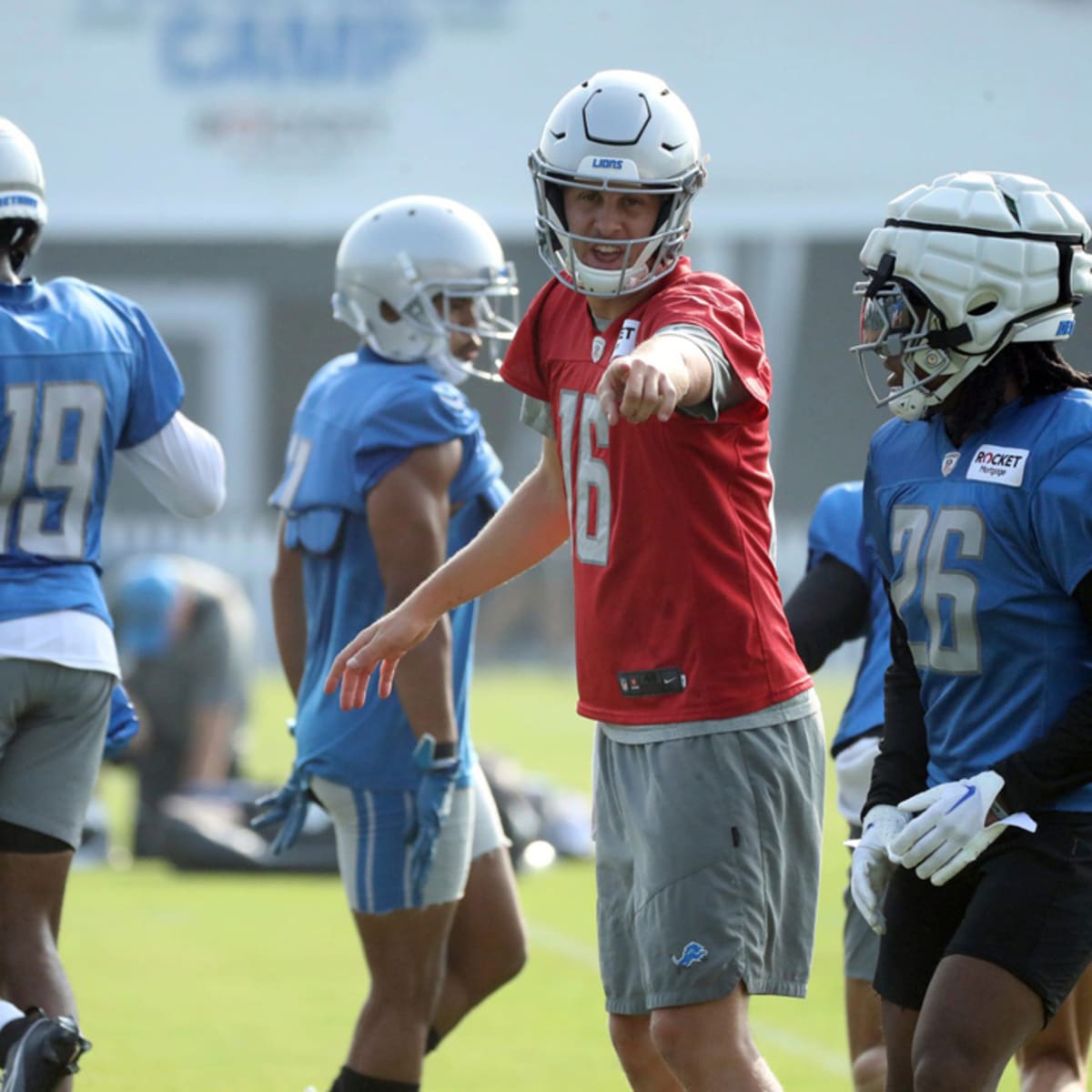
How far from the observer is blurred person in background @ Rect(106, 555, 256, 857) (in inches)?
447

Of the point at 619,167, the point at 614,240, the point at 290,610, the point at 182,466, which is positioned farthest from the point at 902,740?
the point at 290,610

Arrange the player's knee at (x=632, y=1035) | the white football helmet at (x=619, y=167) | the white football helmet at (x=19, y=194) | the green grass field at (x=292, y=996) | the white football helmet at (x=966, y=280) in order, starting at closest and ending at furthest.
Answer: the white football helmet at (x=966, y=280) < the white football helmet at (x=619, y=167) < the player's knee at (x=632, y=1035) < the white football helmet at (x=19, y=194) < the green grass field at (x=292, y=996)

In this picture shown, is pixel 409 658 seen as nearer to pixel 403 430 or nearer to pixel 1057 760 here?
pixel 403 430

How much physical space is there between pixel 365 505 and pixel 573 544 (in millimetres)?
976

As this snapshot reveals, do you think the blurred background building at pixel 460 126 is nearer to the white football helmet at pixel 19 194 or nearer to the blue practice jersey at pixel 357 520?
the blue practice jersey at pixel 357 520

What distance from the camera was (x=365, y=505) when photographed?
477 cm

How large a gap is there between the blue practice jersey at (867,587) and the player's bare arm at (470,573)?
31.9 inches

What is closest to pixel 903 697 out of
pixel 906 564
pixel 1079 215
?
pixel 906 564

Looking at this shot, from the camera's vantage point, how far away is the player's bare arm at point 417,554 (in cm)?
467

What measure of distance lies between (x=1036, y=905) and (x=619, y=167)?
55.8 inches

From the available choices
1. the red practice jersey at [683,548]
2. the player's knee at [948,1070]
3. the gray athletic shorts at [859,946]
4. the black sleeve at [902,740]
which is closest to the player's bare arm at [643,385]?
the red practice jersey at [683,548]

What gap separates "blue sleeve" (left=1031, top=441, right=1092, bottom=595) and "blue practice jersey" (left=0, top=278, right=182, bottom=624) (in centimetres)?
191

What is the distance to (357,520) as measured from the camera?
190 inches

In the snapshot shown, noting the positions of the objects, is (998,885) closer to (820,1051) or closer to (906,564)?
(906,564)
